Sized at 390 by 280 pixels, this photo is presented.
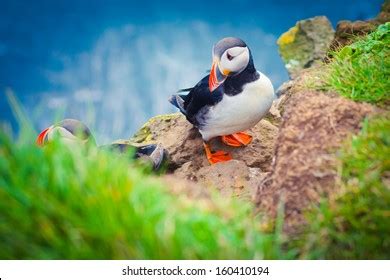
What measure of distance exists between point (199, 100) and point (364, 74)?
5.14 feet

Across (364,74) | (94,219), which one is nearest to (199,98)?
(364,74)

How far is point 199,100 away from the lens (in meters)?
3.54

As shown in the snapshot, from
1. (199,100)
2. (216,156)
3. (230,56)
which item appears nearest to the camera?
(230,56)

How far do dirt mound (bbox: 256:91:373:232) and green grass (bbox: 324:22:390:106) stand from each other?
0.12m

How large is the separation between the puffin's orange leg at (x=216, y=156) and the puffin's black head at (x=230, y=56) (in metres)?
0.68

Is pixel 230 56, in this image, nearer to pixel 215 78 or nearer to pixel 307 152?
pixel 215 78

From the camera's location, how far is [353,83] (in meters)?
2.15

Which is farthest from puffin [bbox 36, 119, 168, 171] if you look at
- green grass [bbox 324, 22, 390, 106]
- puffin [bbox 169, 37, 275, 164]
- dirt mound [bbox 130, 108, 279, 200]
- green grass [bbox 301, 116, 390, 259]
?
green grass [bbox 301, 116, 390, 259]

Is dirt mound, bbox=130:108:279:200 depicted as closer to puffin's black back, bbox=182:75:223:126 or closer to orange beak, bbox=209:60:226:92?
puffin's black back, bbox=182:75:223:126

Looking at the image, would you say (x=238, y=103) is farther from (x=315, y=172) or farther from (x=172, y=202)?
(x=172, y=202)

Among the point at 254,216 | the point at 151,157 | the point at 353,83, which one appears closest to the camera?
the point at 254,216
